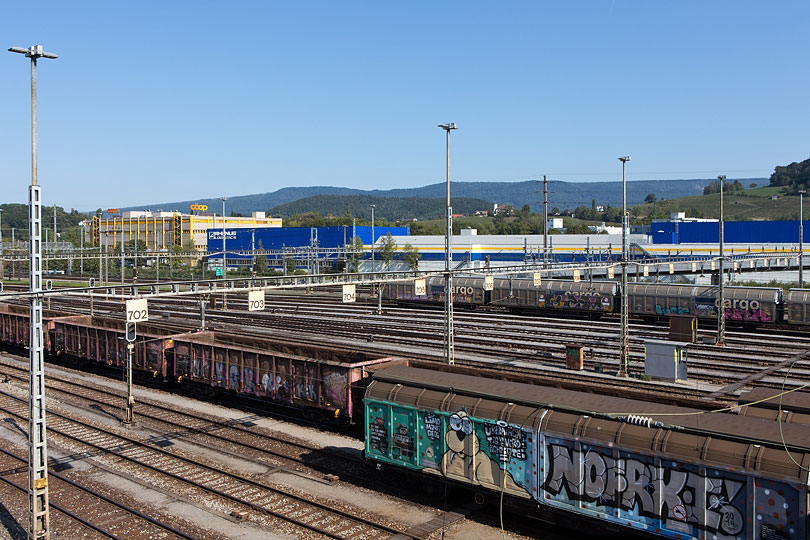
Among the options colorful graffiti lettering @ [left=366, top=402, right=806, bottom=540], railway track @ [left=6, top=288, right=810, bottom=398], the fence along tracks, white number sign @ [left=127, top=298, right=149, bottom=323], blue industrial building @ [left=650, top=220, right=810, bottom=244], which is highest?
blue industrial building @ [left=650, top=220, right=810, bottom=244]

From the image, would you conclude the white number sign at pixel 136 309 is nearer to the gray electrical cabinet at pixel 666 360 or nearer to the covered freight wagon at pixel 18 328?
the covered freight wagon at pixel 18 328

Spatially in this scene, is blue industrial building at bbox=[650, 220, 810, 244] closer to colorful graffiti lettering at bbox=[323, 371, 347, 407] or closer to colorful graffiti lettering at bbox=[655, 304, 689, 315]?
colorful graffiti lettering at bbox=[655, 304, 689, 315]

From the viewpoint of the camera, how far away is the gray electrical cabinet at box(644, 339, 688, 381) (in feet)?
105

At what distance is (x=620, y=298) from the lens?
5003 cm

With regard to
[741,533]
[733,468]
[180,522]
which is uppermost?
[733,468]

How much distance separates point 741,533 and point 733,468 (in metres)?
1.18

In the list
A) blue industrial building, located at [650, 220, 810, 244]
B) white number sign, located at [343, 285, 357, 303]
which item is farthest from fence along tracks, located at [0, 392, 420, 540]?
blue industrial building, located at [650, 220, 810, 244]

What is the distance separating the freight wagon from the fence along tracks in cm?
214

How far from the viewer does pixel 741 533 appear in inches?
473

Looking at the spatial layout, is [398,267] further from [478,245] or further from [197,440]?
[197,440]

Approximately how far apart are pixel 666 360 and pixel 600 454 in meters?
20.4

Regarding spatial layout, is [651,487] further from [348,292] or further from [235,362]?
[235,362]

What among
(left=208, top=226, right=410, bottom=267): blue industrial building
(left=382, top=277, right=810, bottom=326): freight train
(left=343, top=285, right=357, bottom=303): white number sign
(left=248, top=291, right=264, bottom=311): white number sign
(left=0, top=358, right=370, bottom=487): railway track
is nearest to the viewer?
(left=0, top=358, right=370, bottom=487): railway track

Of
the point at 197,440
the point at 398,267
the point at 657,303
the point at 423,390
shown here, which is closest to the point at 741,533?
the point at 423,390
